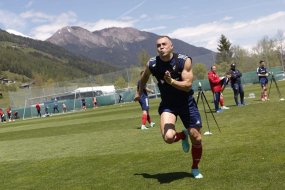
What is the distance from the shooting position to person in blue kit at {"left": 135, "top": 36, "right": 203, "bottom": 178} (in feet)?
23.9

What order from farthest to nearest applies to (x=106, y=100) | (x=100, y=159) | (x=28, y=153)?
(x=106, y=100)
(x=28, y=153)
(x=100, y=159)

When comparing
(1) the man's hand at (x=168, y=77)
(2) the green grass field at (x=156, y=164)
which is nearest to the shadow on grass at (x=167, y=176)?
(2) the green grass field at (x=156, y=164)

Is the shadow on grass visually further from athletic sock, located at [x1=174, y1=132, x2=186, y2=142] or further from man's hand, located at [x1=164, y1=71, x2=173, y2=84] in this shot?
man's hand, located at [x1=164, y1=71, x2=173, y2=84]

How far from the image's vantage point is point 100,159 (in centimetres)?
1076

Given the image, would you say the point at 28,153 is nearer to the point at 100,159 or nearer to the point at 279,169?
the point at 100,159

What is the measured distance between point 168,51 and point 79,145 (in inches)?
311

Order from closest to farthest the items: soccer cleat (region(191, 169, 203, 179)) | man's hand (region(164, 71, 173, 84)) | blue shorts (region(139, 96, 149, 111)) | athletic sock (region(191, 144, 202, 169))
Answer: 1. man's hand (region(164, 71, 173, 84))
2. soccer cleat (region(191, 169, 203, 179))
3. athletic sock (region(191, 144, 202, 169))
4. blue shorts (region(139, 96, 149, 111))

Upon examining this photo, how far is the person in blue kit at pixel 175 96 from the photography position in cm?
728

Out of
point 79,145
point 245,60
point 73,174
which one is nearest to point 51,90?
point 245,60

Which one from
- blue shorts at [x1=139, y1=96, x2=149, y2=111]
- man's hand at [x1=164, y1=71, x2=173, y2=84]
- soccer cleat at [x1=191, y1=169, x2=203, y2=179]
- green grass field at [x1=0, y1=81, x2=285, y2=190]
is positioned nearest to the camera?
man's hand at [x1=164, y1=71, x2=173, y2=84]

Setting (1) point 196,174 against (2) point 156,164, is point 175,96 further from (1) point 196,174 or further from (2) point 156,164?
(2) point 156,164

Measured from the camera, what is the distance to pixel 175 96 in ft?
24.7

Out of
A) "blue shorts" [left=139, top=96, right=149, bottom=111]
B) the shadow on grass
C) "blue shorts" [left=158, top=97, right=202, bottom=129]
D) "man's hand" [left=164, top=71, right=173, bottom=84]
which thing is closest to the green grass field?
the shadow on grass

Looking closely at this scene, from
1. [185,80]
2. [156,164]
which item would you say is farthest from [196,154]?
[156,164]
